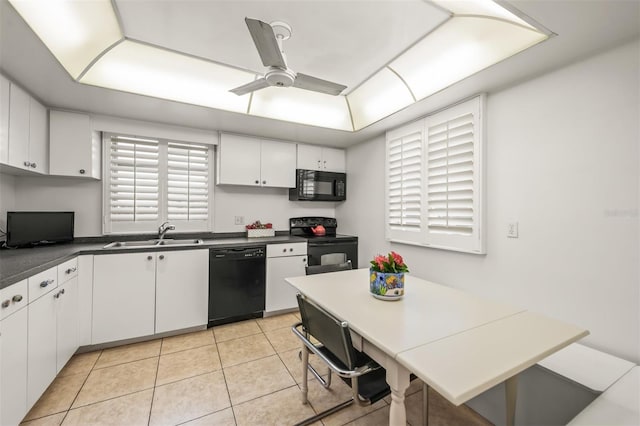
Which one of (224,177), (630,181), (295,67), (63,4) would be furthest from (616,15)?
(224,177)

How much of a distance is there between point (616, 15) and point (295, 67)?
1968mm

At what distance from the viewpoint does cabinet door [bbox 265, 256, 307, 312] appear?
309cm

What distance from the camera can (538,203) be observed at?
1.82 meters

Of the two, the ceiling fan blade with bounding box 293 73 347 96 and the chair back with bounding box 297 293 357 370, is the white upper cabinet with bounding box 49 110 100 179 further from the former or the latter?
the chair back with bounding box 297 293 357 370

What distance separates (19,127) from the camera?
2.03 m

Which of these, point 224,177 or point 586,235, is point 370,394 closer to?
point 586,235

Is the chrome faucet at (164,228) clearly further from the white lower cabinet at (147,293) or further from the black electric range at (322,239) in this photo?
the black electric range at (322,239)

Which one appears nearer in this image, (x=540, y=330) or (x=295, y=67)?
(x=540, y=330)

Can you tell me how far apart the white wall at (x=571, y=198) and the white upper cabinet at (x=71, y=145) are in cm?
373

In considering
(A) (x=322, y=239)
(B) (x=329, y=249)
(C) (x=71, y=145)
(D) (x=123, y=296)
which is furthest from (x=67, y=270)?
(B) (x=329, y=249)

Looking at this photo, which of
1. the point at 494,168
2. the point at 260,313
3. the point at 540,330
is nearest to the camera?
the point at 540,330

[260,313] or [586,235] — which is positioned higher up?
[586,235]

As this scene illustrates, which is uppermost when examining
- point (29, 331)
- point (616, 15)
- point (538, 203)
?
point (616, 15)

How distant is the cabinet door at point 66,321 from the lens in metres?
1.90
